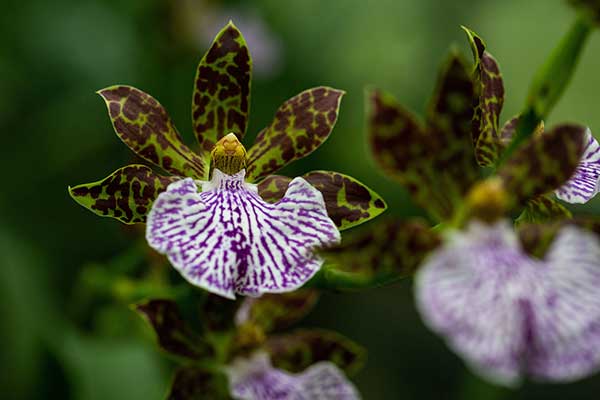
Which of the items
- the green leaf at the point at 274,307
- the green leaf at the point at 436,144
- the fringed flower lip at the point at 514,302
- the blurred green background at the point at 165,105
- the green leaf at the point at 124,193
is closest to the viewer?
the fringed flower lip at the point at 514,302

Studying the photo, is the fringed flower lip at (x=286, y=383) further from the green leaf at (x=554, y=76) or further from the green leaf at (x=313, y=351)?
the green leaf at (x=554, y=76)

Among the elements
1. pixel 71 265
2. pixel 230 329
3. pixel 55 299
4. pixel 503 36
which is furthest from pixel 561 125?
pixel 503 36

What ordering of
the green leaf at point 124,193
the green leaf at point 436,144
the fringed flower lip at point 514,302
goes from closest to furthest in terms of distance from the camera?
the fringed flower lip at point 514,302 < the green leaf at point 436,144 < the green leaf at point 124,193

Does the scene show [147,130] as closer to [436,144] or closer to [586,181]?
[436,144]

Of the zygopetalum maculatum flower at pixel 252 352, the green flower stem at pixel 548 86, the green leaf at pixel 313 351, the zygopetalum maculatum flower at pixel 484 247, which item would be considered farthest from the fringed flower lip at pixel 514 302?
the green leaf at pixel 313 351

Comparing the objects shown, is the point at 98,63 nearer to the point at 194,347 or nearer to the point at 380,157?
the point at 194,347

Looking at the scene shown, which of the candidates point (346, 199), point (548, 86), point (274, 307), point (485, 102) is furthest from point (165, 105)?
point (548, 86)
